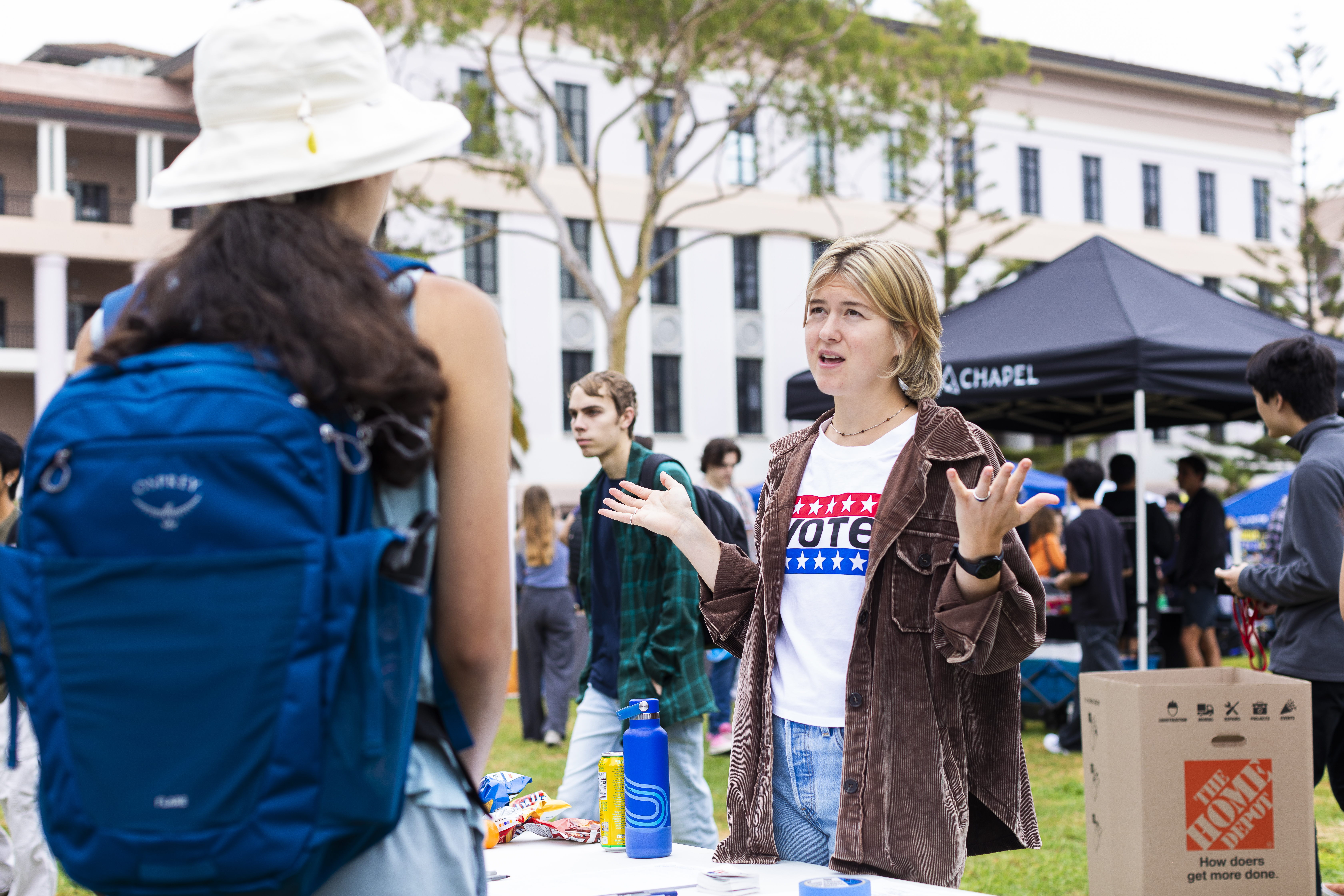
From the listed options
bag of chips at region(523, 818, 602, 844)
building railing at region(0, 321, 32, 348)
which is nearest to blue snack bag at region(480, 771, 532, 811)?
bag of chips at region(523, 818, 602, 844)

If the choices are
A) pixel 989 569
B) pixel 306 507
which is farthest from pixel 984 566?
pixel 306 507

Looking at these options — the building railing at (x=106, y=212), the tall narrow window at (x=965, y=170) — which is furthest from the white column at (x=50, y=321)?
the tall narrow window at (x=965, y=170)

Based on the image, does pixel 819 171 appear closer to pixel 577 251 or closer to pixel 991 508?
pixel 577 251

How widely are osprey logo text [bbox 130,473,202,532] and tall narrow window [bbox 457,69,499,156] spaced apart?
59.5 feet

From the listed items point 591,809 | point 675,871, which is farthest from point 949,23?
point 675,871

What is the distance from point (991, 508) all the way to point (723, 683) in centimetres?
724

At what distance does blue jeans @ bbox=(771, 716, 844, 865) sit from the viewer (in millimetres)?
2467

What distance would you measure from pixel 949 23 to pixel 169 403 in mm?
22877

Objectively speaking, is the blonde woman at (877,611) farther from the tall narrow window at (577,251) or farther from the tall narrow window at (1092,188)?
the tall narrow window at (1092,188)

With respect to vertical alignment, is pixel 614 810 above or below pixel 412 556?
below

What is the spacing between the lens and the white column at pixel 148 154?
29859mm

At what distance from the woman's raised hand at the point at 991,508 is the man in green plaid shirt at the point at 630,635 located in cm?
222

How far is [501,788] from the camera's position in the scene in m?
3.13

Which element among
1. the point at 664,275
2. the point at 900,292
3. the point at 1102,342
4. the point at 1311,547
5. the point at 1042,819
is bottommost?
the point at 1042,819
